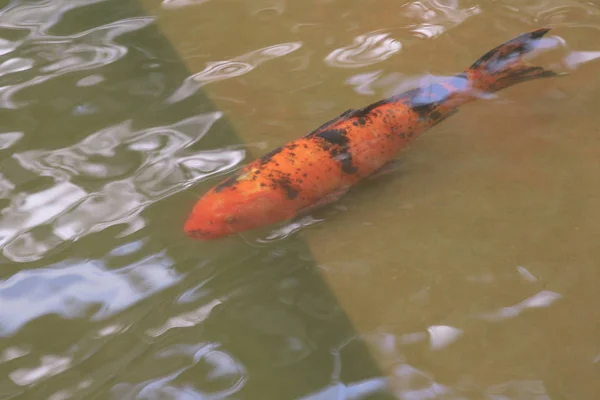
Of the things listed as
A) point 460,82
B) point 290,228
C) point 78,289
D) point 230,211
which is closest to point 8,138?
point 78,289

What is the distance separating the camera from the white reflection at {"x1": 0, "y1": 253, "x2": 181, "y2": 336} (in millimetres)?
2307

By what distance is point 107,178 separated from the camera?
2.74 metres

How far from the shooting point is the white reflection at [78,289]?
7.57ft

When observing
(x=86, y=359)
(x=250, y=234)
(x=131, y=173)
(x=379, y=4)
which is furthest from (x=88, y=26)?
(x=86, y=359)

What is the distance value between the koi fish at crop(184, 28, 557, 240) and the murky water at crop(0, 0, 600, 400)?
0.11 meters

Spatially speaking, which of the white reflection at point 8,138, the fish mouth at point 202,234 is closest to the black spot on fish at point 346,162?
the fish mouth at point 202,234

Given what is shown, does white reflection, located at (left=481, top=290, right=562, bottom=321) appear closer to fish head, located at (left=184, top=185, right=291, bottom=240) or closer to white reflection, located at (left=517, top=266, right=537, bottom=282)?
white reflection, located at (left=517, top=266, right=537, bottom=282)

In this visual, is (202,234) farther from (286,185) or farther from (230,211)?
(286,185)

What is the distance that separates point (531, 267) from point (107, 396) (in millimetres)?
1464

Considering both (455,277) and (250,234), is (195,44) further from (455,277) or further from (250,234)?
(455,277)

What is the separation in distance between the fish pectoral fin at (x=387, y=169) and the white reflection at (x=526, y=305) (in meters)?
0.71

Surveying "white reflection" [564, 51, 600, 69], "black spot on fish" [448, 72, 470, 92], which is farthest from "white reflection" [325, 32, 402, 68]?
"white reflection" [564, 51, 600, 69]

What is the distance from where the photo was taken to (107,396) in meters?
2.08

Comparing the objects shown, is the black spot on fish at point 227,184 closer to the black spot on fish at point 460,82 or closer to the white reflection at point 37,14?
the black spot on fish at point 460,82
